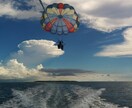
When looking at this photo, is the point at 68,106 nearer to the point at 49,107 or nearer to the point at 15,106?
the point at 49,107

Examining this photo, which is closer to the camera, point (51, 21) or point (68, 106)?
point (51, 21)

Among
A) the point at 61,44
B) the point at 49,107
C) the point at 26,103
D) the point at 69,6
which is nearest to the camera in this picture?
the point at 61,44

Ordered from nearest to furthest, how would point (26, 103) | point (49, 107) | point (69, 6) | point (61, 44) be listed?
point (61, 44) → point (69, 6) → point (49, 107) → point (26, 103)

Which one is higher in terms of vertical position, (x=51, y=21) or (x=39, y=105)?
(x=51, y=21)

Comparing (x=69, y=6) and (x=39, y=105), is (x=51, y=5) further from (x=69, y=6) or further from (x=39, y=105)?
(x=39, y=105)

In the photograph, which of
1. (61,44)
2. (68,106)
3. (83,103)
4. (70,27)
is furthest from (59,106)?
(61,44)

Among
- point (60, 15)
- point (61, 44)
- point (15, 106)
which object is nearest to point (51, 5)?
point (60, 15)

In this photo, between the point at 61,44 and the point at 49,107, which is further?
the point at 49,107

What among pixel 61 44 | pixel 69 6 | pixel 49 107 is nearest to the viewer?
pixel 61 44

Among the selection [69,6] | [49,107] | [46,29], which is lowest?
[49,107]
